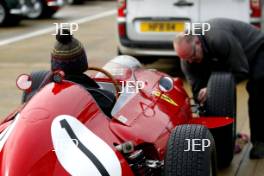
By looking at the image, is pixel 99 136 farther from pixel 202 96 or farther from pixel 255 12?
pixel 255 12

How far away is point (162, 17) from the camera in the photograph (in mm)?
8484

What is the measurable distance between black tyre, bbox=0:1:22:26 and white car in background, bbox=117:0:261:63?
7374 millimetres

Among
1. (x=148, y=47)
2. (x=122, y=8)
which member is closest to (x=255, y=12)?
(x=148, y=47)

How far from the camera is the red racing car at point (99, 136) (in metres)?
3.22

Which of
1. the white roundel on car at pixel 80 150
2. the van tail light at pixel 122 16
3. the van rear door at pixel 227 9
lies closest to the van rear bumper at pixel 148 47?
the van tail light at pixel 122 16

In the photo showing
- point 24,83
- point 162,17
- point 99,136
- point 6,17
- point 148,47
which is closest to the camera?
point 99,136

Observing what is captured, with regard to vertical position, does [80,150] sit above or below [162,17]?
above

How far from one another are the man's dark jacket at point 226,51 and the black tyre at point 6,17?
35.7 feet

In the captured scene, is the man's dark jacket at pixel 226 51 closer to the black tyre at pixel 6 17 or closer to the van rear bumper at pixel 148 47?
the van rear bumper at pixel 148 47

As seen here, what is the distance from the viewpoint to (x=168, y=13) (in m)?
8.45

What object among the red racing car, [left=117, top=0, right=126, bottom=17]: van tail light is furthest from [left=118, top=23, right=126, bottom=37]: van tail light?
the red racing car

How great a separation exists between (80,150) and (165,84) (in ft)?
5.56

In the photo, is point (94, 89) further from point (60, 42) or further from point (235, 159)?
point (235, 159)

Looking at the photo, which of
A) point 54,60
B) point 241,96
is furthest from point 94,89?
point 241,96
